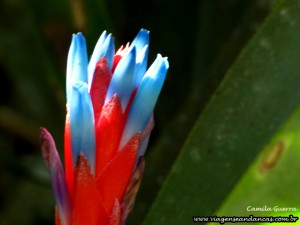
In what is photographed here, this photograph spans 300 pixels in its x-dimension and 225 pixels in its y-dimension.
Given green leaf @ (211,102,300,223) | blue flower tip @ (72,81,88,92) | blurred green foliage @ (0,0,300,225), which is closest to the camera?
blue flower tip @ (72,81,88,92)

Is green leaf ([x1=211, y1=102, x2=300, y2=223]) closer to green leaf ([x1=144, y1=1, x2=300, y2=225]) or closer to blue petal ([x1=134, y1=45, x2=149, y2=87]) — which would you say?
green leaf ([x1=144, y1=1, x2=300, y2=225])

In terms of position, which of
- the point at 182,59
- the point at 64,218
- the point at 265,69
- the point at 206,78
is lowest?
the point at 64,218

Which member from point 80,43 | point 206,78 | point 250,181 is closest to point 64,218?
point 80,43

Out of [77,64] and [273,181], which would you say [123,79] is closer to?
[77,64]

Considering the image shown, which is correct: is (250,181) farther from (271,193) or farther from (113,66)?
(113,66)

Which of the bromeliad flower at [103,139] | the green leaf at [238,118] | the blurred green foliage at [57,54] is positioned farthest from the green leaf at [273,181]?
the blurred green foliage at [57,54]

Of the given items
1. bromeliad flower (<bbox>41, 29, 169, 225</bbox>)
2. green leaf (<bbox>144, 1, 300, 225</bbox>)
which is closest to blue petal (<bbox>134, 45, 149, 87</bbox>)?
bromeliad flower (<bbox>41, 29, 169, 225</bbox>)

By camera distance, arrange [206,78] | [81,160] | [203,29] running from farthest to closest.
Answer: [203,29] → [206,78] → [81,160]
